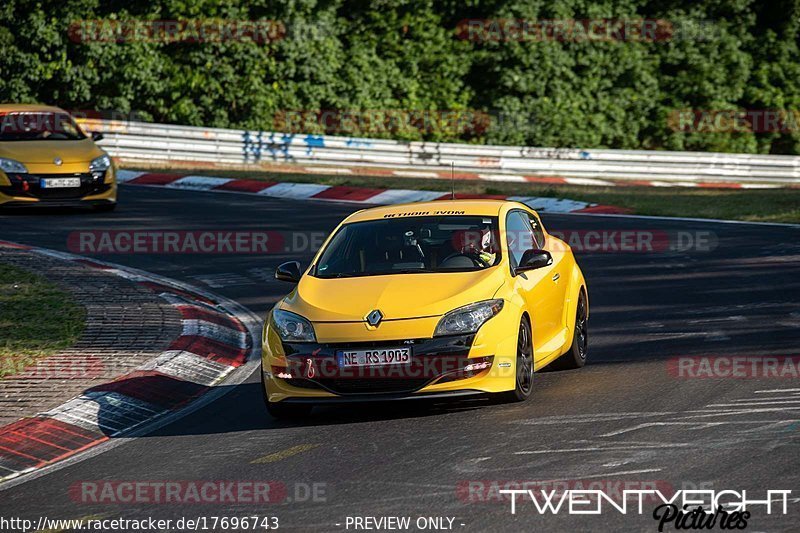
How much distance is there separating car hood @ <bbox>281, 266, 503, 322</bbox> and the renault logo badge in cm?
3

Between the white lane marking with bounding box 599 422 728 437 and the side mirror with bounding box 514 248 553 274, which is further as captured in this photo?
the side mirror with bounding box 514 248 553 274

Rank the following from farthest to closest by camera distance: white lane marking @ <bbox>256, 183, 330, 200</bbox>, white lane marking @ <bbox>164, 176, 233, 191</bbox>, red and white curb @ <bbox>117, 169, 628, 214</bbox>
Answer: white lane marking @ <bbox>164, 176, 233, 191</bbox>, white lane marking @ <bbox>256, 183, 330, 200</bbox>, red and white curb @ <bbox>117, 169, 628, 214</bbox>

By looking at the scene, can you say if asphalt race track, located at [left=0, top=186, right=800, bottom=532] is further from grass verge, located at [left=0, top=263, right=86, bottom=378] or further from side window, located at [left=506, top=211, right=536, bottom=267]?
grass verge, located at [left=0, top=263, right=86, bottom=378]

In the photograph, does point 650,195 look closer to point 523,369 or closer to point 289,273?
point 289,273

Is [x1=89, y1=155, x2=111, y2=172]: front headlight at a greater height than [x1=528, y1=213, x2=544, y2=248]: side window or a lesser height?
lesser

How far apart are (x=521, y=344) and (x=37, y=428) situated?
3.36 m

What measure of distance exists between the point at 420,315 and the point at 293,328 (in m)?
0.92

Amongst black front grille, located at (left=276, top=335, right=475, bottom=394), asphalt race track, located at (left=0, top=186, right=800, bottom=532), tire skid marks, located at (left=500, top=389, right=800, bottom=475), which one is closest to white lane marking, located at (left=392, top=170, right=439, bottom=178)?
asphalt race track, located at (left=0, top=186, right=800, bottom=532)

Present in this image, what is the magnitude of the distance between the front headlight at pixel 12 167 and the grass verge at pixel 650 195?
21.2 feet

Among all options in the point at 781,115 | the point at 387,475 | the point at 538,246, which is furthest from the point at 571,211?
the point at 781,115

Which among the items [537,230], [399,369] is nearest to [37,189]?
[537,230]

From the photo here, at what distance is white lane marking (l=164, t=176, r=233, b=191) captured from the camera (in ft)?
82.9

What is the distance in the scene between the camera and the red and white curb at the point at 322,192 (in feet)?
71.3

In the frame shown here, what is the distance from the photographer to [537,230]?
36.4ft
